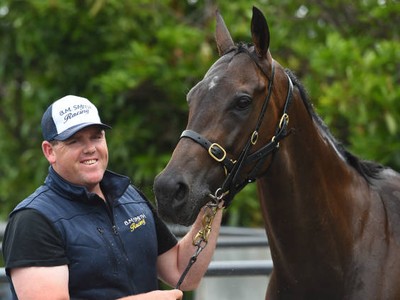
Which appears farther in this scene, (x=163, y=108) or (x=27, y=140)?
(x=27, y=140)

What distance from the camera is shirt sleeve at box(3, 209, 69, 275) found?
336cm

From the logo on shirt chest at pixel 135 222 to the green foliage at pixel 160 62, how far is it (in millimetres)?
3719

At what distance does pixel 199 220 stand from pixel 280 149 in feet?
1.53

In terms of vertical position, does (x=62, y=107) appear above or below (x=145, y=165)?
above

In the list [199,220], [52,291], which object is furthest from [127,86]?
[52,291]

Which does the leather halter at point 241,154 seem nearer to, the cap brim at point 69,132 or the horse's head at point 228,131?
the horse's head at point 228,131

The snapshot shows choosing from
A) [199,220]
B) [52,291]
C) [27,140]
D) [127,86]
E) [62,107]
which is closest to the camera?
[52,291]

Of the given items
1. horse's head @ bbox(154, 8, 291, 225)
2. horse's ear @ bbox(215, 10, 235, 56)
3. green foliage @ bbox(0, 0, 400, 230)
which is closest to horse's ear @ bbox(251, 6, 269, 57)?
horse's head @ bbox(154, 8, 291, 225)

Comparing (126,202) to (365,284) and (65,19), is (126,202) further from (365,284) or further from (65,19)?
(65,19)

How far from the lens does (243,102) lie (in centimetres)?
355

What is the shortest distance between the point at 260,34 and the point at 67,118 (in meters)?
0.82

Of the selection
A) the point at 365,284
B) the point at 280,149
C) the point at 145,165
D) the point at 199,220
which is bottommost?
the point at 145,165

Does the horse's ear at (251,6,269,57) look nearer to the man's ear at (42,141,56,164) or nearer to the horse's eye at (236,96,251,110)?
the horse's eye at (236,96,251,110)

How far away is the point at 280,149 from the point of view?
12.2 ft
